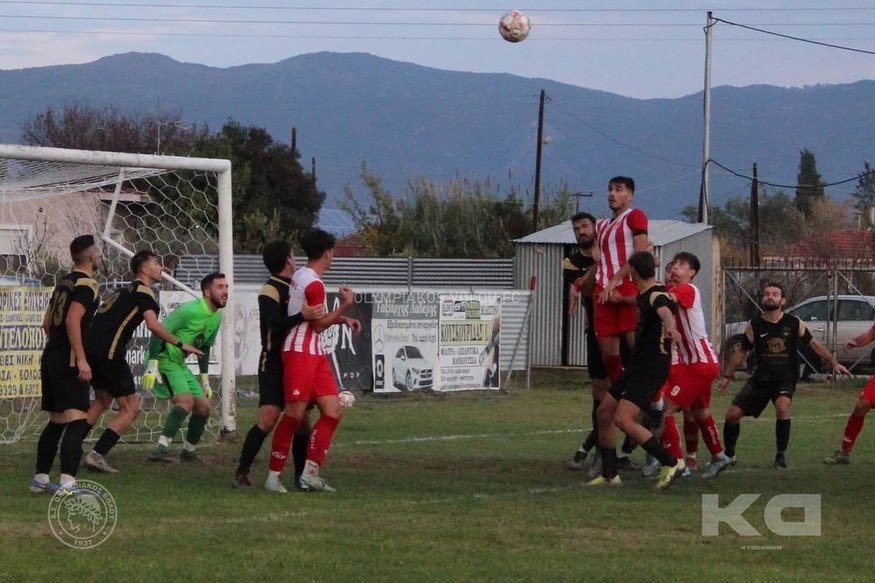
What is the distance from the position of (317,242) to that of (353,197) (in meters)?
40.3

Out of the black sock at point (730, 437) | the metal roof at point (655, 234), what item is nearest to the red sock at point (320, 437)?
the black sock at point (730, 437)

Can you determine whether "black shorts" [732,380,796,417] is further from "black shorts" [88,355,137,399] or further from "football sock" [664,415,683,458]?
"black shorts" [88,355,137,399]

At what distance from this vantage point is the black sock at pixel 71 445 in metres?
9.99

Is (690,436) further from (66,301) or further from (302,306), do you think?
(66,301)

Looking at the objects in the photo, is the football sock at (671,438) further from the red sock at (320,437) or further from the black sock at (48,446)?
the black sock at (48,446)

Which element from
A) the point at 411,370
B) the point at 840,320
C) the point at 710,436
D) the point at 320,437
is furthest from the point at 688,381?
the point at 840,320

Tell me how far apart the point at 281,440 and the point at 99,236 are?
27.5ft

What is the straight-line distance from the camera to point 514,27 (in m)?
24.2

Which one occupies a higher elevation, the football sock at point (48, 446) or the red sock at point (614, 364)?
the red sock at point (614, 364)

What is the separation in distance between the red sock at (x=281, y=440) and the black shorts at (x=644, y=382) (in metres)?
2.47

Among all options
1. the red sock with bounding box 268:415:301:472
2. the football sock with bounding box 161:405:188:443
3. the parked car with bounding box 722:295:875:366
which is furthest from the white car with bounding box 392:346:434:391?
the red sock with bounding box 268:415:301:472

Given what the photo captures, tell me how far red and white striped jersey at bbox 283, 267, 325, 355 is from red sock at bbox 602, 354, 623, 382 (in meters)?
2.50

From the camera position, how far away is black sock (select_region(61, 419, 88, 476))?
9.99 meters

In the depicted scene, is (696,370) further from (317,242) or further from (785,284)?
(785,284)
